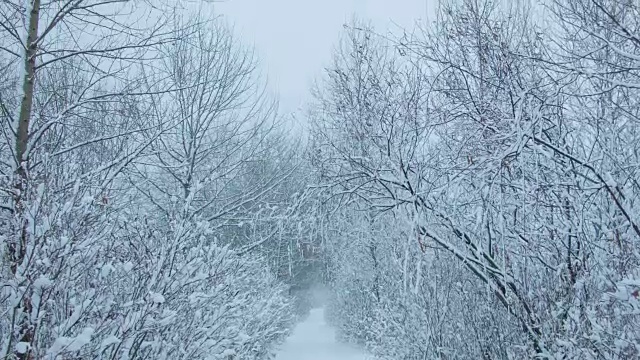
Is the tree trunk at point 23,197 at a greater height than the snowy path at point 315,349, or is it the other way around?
the tree trunk at point 23,197

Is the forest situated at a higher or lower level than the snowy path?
higher

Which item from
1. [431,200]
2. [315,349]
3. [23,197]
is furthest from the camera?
[315,349]

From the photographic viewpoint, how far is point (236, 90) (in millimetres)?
11219

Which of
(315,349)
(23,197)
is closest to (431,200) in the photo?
(23,197)

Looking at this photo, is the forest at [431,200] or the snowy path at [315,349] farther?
the snowy path at [315,349]

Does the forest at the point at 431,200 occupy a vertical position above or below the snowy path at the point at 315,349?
above

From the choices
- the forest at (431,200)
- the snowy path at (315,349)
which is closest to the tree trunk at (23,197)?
the forest at (431,200)

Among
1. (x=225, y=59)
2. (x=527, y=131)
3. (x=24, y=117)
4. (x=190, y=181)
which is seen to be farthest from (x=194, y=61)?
(x=527, y=131)

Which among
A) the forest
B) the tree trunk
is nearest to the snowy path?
the forest

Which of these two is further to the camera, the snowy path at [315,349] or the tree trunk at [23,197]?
the snowy path at [315,349]

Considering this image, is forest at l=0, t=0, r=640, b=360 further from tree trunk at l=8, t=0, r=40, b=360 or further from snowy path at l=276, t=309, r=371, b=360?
snowy path at l=276, t=309, r=371, b=360

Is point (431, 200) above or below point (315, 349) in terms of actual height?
above

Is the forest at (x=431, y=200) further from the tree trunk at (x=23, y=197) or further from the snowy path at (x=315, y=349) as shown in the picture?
the snowy path at (x=315, y=349)

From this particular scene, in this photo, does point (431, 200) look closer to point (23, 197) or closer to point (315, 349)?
point (23, 197)
